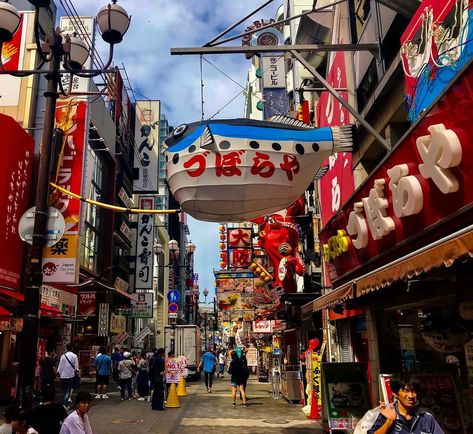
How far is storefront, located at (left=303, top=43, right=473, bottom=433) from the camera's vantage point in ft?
16.1

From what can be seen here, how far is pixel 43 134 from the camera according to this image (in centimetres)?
782

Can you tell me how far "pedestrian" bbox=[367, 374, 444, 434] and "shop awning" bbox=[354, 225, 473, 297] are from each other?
117cm

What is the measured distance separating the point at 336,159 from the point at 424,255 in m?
8.32

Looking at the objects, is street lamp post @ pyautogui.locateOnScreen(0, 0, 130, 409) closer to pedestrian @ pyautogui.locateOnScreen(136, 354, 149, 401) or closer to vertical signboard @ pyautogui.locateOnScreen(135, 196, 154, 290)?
pedestrian @ pyautogui.locateOnScreen(136, 354, 149, 401)

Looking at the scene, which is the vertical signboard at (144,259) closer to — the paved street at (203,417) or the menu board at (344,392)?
the paved street at (203,417)

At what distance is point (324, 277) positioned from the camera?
1509 centimetres

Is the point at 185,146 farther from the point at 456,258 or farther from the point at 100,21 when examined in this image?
the point at 456,258

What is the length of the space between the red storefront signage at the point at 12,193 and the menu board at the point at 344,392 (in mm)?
13162

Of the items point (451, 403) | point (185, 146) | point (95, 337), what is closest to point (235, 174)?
point (185, 146)

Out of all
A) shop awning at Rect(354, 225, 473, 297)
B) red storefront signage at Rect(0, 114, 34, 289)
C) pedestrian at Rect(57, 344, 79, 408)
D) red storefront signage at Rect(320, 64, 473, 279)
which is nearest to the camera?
shop awning at Rect(354, 225, 473, 297)

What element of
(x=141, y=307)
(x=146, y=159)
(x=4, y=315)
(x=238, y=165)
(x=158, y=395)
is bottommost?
(x=158, y=395)

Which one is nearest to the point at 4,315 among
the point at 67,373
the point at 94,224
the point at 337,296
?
the point at 67,373

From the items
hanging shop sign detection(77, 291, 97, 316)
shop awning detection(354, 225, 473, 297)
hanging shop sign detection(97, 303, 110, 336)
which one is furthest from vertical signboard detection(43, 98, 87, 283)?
shop awning detection(354, 225, 473, 297)

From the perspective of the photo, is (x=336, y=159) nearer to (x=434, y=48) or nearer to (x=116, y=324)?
(x=434, y=48)
